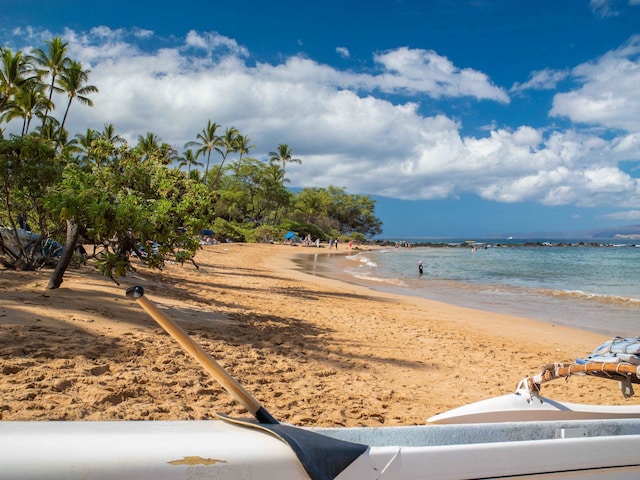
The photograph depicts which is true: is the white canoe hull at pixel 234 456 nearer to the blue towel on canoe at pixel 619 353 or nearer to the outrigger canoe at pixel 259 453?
the outrigger canoe at pixel 259 453

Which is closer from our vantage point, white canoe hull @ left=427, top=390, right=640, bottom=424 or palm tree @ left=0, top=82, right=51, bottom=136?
white canoe hull @ left=427, top=390, right=640, bottom=424

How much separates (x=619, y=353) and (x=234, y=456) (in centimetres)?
295

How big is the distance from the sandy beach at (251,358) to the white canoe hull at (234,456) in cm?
234

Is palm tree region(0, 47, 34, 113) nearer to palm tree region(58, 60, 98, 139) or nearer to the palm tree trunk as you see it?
palm tree region(58, 60, 98, 139)

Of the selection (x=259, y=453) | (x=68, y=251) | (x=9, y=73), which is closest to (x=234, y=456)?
(x=259, y=453)

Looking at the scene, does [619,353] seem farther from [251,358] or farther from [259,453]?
[251,358]

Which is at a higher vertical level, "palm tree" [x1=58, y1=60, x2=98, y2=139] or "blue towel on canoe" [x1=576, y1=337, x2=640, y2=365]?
"palm tree" [x1=58, y1=60, x2=98, y2=139]

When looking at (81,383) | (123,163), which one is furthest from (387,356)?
(123,163)

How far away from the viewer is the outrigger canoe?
57.2 inches

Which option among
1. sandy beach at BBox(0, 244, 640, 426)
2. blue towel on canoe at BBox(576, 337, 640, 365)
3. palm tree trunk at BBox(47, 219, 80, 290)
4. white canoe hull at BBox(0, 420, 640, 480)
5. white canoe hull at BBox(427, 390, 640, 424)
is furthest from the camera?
palm tree trunk at BBox(47, 219, 80, 290)

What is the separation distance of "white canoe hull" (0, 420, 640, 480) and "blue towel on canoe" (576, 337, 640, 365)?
1258mm

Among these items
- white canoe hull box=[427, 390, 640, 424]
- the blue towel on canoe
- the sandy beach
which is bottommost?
the sandy beach

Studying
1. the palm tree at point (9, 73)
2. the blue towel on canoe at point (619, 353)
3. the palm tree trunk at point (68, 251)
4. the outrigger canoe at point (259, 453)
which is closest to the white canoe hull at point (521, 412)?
the blue towel on canoe at point (619, 353)

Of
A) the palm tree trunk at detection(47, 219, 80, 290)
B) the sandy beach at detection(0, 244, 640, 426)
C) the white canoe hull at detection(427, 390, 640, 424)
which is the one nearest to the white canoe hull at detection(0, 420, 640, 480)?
the white canoe hull at detection(427, 390, 640, 424)
